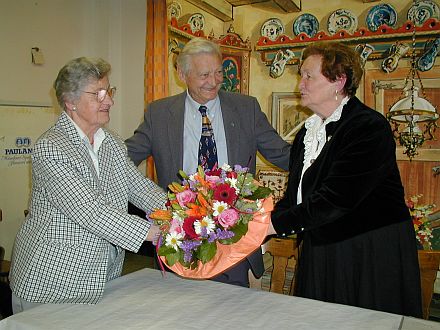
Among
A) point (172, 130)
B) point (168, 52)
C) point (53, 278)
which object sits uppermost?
point (168, 52)

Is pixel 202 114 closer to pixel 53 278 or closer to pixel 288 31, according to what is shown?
pixel 53 278

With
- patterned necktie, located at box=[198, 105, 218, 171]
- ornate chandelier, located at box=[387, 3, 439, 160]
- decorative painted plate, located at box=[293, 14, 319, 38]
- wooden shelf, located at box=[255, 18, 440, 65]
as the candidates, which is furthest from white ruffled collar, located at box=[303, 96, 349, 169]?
decorative painted plate, located at box=[293, 14, 319, 38]

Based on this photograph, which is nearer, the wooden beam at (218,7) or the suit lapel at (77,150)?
the suit lapel at (77,150)

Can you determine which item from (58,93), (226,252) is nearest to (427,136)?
(226,252)

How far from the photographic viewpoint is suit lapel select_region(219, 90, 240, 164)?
2.33m

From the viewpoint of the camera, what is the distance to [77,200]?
1553 millimetres

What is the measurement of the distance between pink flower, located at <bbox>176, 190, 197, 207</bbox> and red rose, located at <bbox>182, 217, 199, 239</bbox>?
0.23 ft

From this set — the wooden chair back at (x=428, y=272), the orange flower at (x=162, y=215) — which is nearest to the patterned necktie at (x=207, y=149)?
the orange flower at (x=162, y=215)

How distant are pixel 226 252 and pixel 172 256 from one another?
0.67ft

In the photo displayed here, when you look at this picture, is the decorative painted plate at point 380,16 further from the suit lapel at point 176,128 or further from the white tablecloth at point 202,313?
the white tablecloth at point 202,313

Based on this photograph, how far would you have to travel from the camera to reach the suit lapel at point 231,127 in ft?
7.63

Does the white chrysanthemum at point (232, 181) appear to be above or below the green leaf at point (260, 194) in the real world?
above

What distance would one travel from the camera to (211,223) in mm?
1413

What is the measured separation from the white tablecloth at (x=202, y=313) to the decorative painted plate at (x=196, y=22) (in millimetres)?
3346
